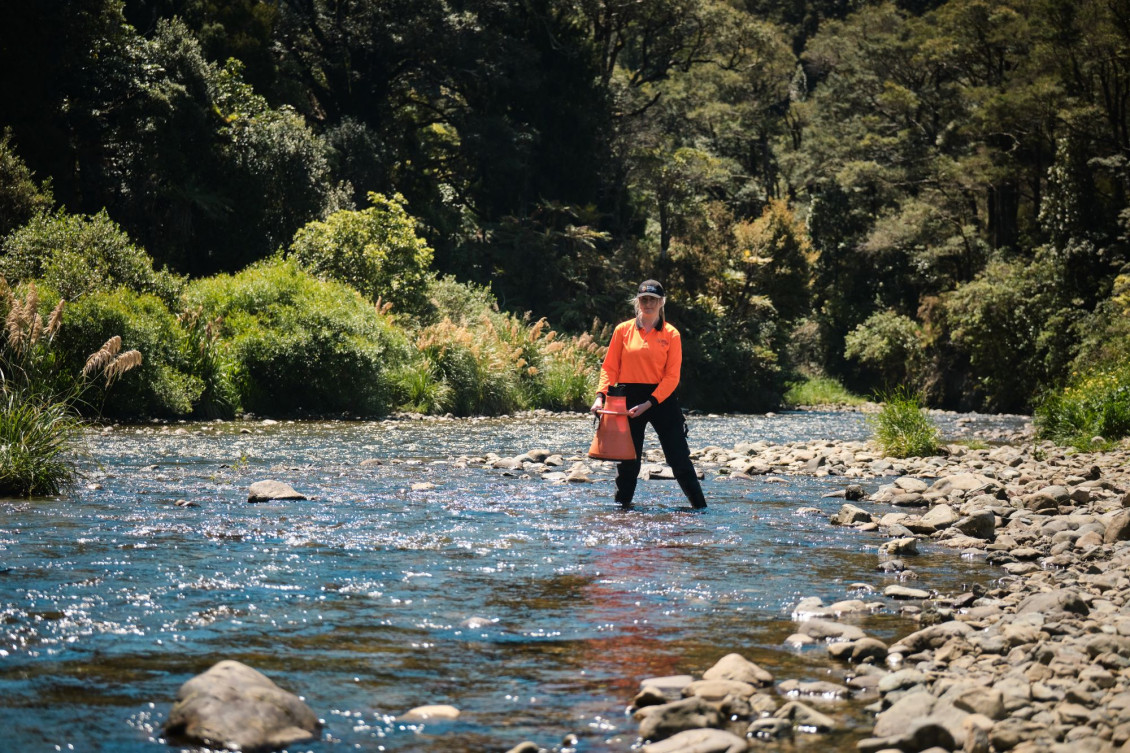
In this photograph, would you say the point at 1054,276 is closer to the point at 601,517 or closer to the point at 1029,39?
the point at 1029,39

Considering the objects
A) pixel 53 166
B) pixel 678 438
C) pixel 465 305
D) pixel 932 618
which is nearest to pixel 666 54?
pixel 465 305

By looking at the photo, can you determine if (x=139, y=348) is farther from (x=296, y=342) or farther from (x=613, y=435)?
(x=613, y=435)

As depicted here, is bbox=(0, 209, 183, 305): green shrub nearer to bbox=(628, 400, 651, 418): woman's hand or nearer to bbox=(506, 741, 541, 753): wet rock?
bbox=(628, 400, 651, 418): woman's hand

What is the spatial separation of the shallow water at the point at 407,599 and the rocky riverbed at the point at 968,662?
0.15 m

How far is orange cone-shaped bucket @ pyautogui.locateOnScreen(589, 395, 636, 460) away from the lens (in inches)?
384

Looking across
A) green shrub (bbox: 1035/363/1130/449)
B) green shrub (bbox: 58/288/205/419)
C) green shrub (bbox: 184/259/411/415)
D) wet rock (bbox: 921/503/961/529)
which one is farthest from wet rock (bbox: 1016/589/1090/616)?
green shrub (bbox: 184/259/411/415)

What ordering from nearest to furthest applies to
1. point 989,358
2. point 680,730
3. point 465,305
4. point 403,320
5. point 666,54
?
point 680,730
point 403,320
point 465,305
point 989,358
point 666,54

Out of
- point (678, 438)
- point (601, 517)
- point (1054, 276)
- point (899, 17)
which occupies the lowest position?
point (601, 517)

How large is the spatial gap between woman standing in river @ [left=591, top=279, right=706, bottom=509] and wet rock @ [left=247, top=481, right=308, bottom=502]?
3172 mm

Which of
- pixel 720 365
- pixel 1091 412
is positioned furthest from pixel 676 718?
pixel 720 365

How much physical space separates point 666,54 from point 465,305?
18.1 meters

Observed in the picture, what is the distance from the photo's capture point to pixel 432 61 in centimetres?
3853

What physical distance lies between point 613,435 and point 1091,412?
10.6m

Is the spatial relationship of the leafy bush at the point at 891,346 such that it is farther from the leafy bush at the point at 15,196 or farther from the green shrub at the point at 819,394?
the leafy bush at the point at 15,196
